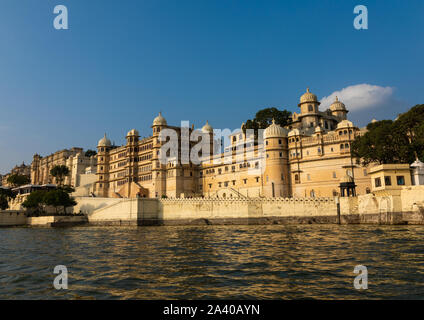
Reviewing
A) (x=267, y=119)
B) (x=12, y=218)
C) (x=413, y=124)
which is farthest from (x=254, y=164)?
(x=12, y=218)

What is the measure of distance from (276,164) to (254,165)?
5.85 meters

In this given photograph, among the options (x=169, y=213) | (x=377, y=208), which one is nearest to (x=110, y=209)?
(x=169, y=213)

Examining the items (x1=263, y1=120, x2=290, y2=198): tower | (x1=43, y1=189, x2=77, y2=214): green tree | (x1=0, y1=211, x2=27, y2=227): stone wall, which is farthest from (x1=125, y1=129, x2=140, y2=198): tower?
(x1=263, y1=120, x2=290, y2=198): tower

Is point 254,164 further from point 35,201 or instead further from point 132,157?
point 35,201

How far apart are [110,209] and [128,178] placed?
73.6 feet

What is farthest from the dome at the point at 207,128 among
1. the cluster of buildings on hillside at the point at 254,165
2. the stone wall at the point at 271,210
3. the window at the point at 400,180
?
the window at the point at 400,180

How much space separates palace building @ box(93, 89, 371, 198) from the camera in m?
58.3

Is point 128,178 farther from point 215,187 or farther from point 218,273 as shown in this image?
point 218,273

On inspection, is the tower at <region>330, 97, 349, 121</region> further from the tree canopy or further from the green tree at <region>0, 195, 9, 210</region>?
the green tree at <region>0, 195, 9, 210</region>

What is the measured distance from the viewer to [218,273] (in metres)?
15.3

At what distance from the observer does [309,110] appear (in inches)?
2867

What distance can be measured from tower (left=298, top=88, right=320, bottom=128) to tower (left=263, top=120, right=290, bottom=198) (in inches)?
469

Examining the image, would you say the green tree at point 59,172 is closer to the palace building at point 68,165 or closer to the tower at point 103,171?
the palace building at point 68,165
